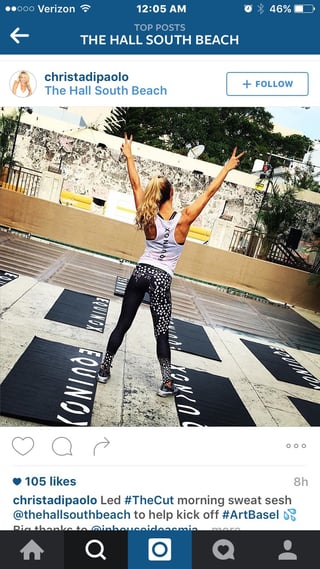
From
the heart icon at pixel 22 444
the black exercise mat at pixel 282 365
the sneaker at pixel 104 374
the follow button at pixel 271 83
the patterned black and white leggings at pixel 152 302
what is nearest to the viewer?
the heart icon at pixel 22 444

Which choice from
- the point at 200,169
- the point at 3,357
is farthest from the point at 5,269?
the point at 200,169

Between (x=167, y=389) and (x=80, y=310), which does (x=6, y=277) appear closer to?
(x=80, y=310)

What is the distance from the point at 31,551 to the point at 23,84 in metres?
1.79

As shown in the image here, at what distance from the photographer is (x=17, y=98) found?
2.23m

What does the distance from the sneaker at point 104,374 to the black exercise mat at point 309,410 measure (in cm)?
143

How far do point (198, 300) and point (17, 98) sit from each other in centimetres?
661

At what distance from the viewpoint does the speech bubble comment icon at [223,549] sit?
140 centimetres

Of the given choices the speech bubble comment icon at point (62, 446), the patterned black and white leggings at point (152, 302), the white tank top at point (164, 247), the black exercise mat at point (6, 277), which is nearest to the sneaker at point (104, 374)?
the patterned black and white leggings at point (152, 302)

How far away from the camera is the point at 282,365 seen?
17.5 ft
